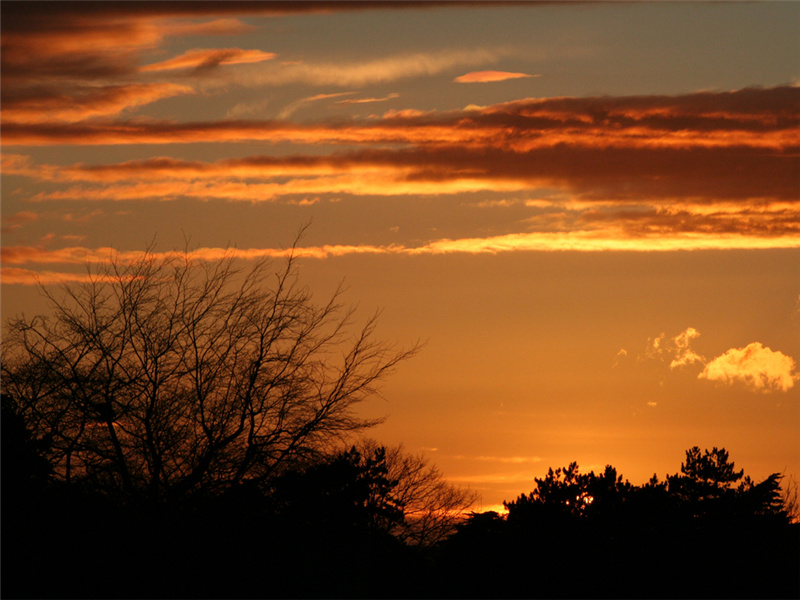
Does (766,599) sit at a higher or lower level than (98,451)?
lower

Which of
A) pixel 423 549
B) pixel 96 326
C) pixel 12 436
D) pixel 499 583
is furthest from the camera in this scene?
pixel 423 549

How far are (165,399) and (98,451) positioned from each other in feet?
5.42

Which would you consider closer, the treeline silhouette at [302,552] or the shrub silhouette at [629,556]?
the treeline silhouette at [302,552]

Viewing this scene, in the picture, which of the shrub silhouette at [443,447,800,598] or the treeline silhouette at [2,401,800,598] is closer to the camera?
the treeline silhouette at [2,401,800,598]

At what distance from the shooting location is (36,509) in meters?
17.3

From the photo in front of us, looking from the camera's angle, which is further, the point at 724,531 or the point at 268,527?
the point at 724,531

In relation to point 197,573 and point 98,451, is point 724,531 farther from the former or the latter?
point 98,451

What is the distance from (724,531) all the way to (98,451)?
557 inches

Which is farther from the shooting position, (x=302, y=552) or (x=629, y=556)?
(x=629, y=556)

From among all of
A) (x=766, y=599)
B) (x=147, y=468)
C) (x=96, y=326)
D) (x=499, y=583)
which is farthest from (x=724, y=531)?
(x=96, y=326)

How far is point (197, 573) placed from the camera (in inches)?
687

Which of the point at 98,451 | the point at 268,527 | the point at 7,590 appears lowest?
the point at 7,590

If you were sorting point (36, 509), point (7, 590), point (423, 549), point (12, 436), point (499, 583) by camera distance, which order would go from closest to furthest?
point (7, 590) < point (36, 509) < point (12, 436) < point (499, 583) < point (423, 549)

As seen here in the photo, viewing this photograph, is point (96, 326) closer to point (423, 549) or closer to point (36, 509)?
point (36, 509)
